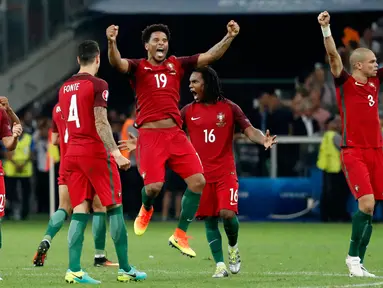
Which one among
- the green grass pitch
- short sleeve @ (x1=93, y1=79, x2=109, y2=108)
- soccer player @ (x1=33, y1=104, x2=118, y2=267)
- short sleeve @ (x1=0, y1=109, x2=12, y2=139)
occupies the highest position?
short sleeve @ (x1=93, y1=79, x2=109, y2=108)

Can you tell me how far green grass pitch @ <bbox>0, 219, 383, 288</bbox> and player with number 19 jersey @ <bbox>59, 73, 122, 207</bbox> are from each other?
36.1 inches

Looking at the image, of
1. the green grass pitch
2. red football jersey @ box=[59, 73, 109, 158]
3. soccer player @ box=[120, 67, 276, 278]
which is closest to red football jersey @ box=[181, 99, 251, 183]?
soccer player @ box=[120, 67, 276, 278]

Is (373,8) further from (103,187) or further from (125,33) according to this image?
(103,187)

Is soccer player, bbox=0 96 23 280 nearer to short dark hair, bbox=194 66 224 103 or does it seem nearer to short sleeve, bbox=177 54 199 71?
short sleeve, bbox=177 54 199 71

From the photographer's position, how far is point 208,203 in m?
13.5

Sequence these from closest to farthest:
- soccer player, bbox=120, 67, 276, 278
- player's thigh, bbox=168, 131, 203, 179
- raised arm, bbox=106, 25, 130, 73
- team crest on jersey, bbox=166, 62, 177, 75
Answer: raised arm, bbox=106, 25, 130, 73
player's thigh, bbox=168, 131, 203, 179
team crest on jersey, bbox=166, 62, 177, 75
soccer player, bbox=120, 67, 276, 278

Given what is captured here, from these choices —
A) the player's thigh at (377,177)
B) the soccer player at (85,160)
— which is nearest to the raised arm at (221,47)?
the soccer player at (85,160)

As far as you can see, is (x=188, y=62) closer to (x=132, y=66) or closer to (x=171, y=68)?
(x=171, y=68)

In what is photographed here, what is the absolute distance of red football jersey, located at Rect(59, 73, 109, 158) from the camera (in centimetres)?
1195

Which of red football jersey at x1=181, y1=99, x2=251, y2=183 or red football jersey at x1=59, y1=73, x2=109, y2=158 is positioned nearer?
red football jersey at x1=59, y1=73, x2=109, y2=158

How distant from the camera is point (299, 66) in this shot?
2878 centimetres

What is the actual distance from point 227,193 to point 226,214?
0.75 ft

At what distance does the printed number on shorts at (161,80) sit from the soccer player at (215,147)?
463mm

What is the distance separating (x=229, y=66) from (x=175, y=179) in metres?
5.25
